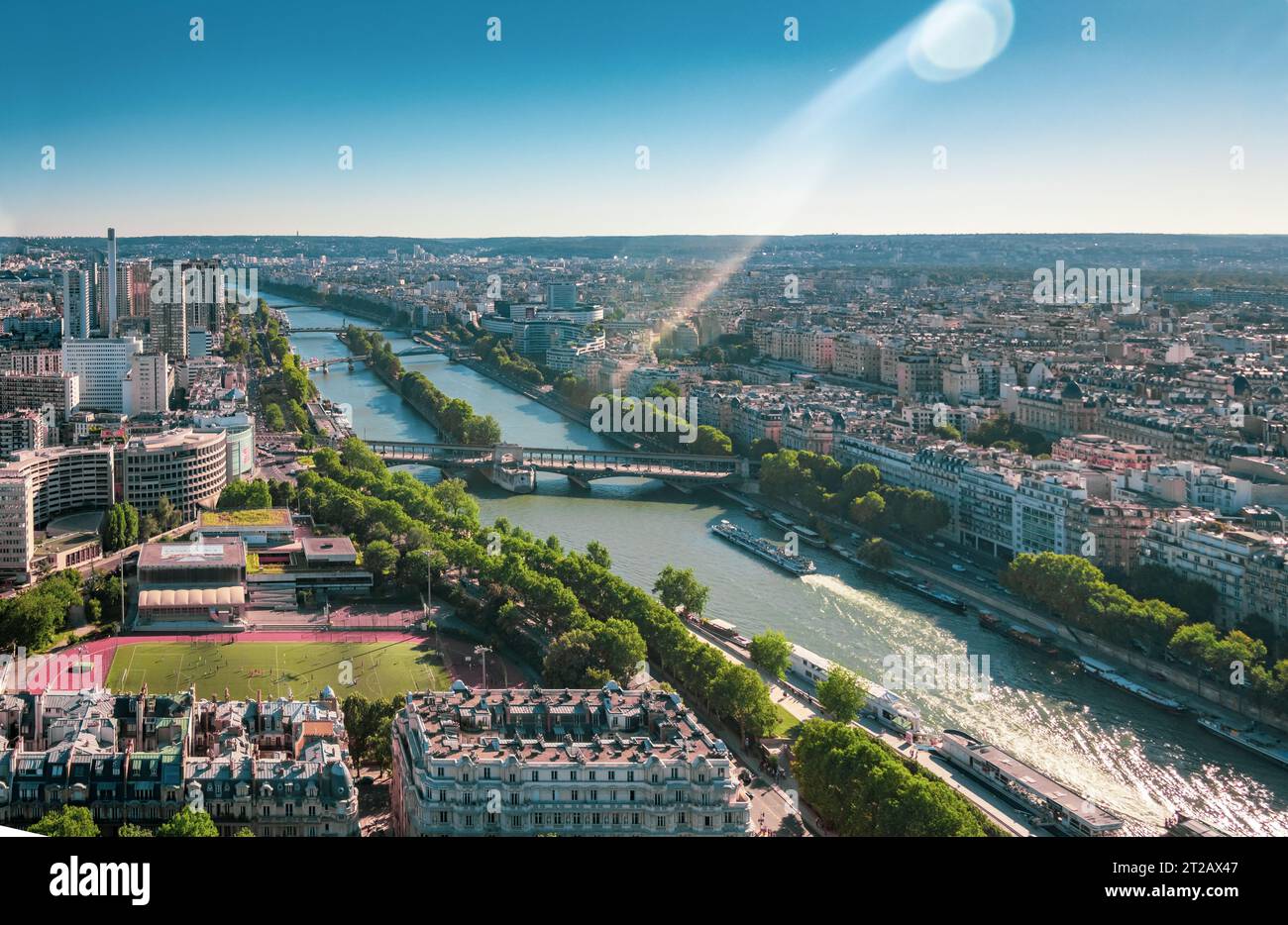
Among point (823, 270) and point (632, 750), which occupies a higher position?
point (823, 270)

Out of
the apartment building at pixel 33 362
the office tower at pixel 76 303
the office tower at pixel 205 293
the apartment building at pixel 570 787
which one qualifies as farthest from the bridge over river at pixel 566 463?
the office tower at pixel 205 293

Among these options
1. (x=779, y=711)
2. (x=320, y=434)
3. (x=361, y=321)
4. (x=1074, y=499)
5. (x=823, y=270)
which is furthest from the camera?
(x=823, y=270)

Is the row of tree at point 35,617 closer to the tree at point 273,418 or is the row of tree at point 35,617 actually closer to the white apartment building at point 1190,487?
the white apartment building at point 1190,487

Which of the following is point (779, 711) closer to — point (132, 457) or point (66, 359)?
point (132, 457)

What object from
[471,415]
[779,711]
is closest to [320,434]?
[471,415]

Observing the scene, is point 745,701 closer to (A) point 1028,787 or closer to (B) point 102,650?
(A) point 1028,787

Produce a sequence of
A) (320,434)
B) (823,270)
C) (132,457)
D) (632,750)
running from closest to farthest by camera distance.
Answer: (632,750)
(132,457)
(320,434)
(823,270)

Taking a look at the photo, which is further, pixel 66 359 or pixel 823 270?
pixel 823 270
